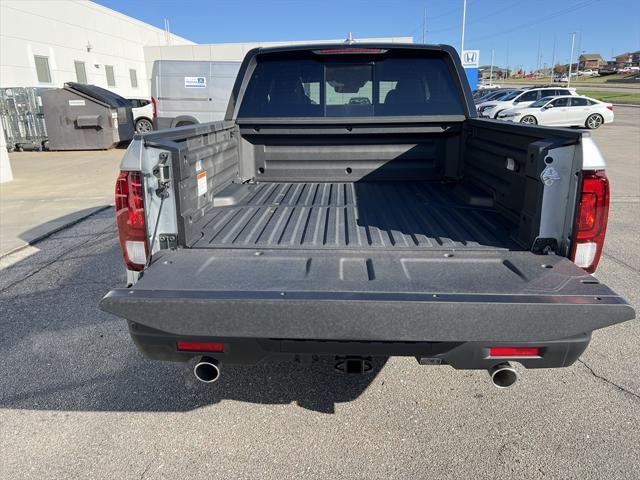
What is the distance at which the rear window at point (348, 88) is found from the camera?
387 cm

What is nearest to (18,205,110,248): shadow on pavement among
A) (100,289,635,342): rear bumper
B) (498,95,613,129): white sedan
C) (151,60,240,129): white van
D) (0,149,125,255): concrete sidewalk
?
(0,149,125,255): concrete sidewalk

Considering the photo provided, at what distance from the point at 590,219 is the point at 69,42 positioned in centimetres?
2875

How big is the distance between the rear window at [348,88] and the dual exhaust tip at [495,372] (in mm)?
2347

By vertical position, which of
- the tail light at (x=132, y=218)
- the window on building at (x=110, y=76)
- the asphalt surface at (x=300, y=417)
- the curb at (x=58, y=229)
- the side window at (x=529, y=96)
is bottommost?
the asphalt surface at (x=300, y=417)

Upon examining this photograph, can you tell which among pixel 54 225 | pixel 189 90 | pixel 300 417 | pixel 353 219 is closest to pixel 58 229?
pixel 54 225

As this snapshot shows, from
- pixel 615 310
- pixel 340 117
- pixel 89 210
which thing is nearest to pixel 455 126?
pixel 340 117

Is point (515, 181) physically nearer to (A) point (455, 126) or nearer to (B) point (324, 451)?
(A) point (455, 126)

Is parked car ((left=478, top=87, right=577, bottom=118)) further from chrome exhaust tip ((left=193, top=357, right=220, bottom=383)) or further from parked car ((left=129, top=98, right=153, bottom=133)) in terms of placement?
chrome exhaust tip ((left=193, top=357, right=220, bottom=383))

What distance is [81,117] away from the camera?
15781 mm

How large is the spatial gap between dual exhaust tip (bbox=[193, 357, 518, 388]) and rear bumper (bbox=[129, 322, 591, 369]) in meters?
0.07

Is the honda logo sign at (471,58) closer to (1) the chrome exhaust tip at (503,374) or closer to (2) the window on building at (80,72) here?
(2) the window on building at (80,72)

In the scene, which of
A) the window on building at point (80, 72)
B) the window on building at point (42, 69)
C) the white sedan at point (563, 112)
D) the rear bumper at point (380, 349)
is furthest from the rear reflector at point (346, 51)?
the window on building at point (80, 72)

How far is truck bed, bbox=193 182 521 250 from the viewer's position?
8.52 ft

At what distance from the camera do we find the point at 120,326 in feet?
12.7
